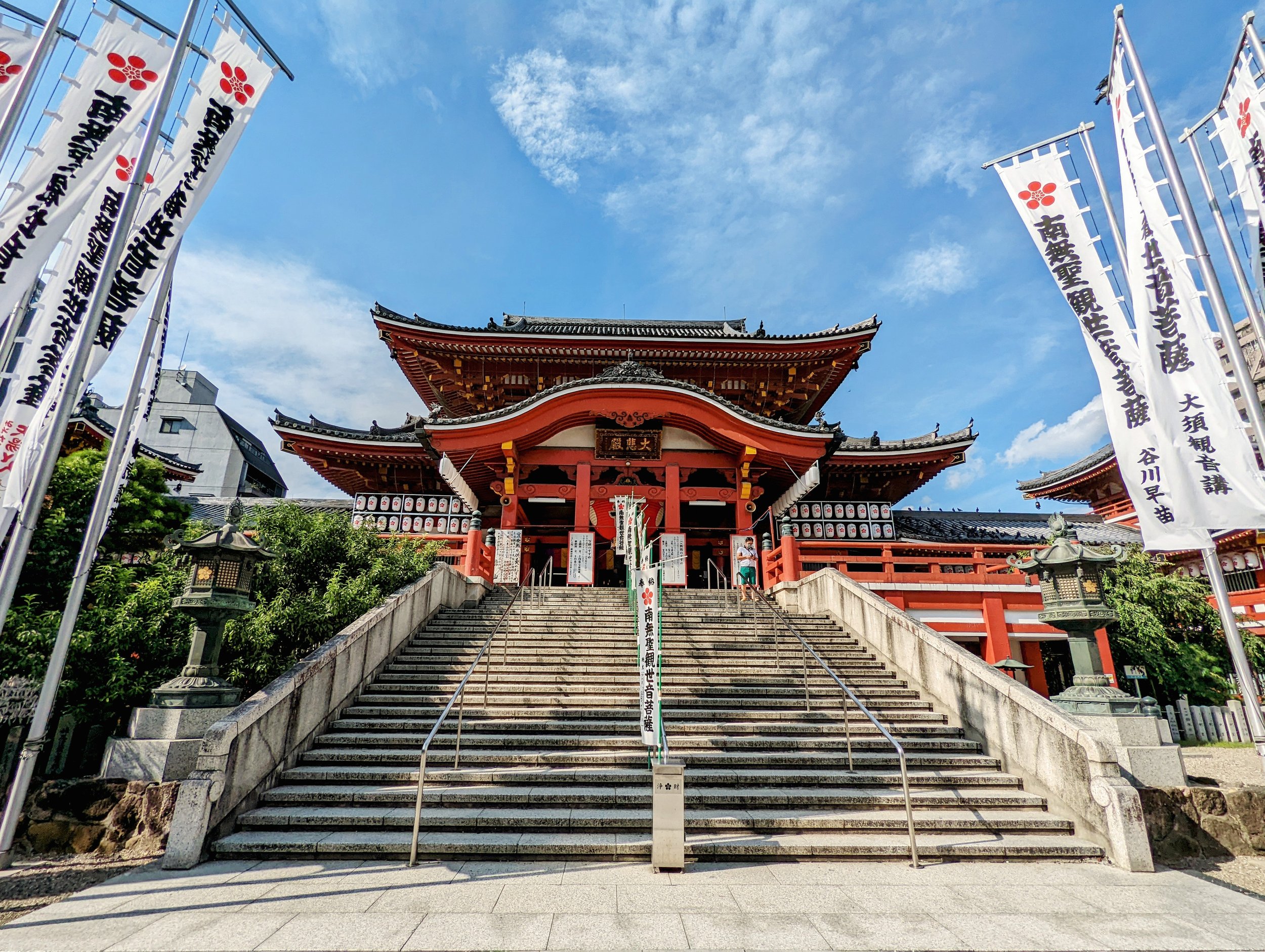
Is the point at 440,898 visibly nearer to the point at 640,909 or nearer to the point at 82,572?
the point at 640,909

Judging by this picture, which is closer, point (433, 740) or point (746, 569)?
point (433, 740)

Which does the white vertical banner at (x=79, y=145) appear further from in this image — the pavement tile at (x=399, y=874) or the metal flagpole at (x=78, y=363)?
the pavement tile at (x=399, y=874)

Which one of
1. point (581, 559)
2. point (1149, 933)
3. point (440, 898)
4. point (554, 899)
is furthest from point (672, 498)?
point (1149, 933)

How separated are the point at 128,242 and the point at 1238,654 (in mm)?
10623

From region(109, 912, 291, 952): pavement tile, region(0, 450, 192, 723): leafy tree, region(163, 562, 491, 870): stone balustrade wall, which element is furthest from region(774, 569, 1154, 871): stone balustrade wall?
region(0, 450, 192, 723): leafy tree

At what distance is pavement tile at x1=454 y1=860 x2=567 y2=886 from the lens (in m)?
4.63

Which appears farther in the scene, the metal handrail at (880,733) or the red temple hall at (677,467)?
the red temple hall at (677,467)

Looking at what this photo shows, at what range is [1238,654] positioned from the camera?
4980 millimetres

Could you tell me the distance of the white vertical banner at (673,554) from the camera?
14.0 meters

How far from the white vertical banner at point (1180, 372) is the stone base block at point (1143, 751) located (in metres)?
2.28

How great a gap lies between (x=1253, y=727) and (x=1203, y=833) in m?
1.35

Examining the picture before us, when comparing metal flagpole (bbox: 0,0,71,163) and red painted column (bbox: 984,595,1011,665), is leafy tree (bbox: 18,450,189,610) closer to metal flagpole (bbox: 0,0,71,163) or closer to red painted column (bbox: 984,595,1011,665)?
metal flagpole (bbox: 0,0,71,163)

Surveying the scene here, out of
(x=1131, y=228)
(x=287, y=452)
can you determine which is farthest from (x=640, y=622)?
(x=287, y=452)

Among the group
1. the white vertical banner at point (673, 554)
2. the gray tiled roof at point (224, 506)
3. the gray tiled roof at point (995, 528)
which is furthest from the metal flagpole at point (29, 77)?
the gray tiled roof at point (995, 528)
